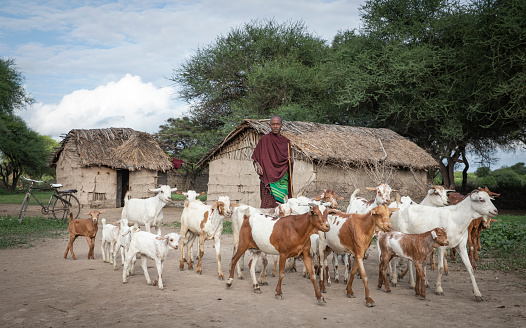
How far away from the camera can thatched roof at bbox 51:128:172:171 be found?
20.8m

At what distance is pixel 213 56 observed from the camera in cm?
3100

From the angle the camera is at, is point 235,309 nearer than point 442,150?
Yes

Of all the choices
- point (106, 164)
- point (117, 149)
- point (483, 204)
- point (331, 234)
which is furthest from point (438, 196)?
point (117, 149)

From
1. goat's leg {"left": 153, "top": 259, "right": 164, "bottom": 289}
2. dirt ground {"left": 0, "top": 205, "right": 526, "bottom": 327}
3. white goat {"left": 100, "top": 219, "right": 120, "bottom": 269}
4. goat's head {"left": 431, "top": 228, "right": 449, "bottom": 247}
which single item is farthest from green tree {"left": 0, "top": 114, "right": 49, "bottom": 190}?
goat's head {"left": 431, "top": 228, "right": 449, "bottom": 247}

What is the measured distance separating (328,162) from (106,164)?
37.3ft

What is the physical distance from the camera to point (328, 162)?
47.2 feet

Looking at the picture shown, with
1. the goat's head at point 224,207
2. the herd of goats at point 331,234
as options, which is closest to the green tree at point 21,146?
the herd of goats at point 331,234

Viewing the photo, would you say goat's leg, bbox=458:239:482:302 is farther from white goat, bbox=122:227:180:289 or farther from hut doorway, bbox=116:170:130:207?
hut doorway, bbox=116:170:130:207

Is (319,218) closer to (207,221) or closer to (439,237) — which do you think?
(439,237)

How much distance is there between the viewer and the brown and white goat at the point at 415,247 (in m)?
5.82

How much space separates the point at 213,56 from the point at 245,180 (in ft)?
54.3

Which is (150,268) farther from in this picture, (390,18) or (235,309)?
(390,18)

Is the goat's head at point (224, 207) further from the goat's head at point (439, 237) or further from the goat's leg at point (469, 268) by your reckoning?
the goat's leg at point (469, 268)

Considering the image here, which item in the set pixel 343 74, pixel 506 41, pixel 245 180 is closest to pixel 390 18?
pixel 343 74
